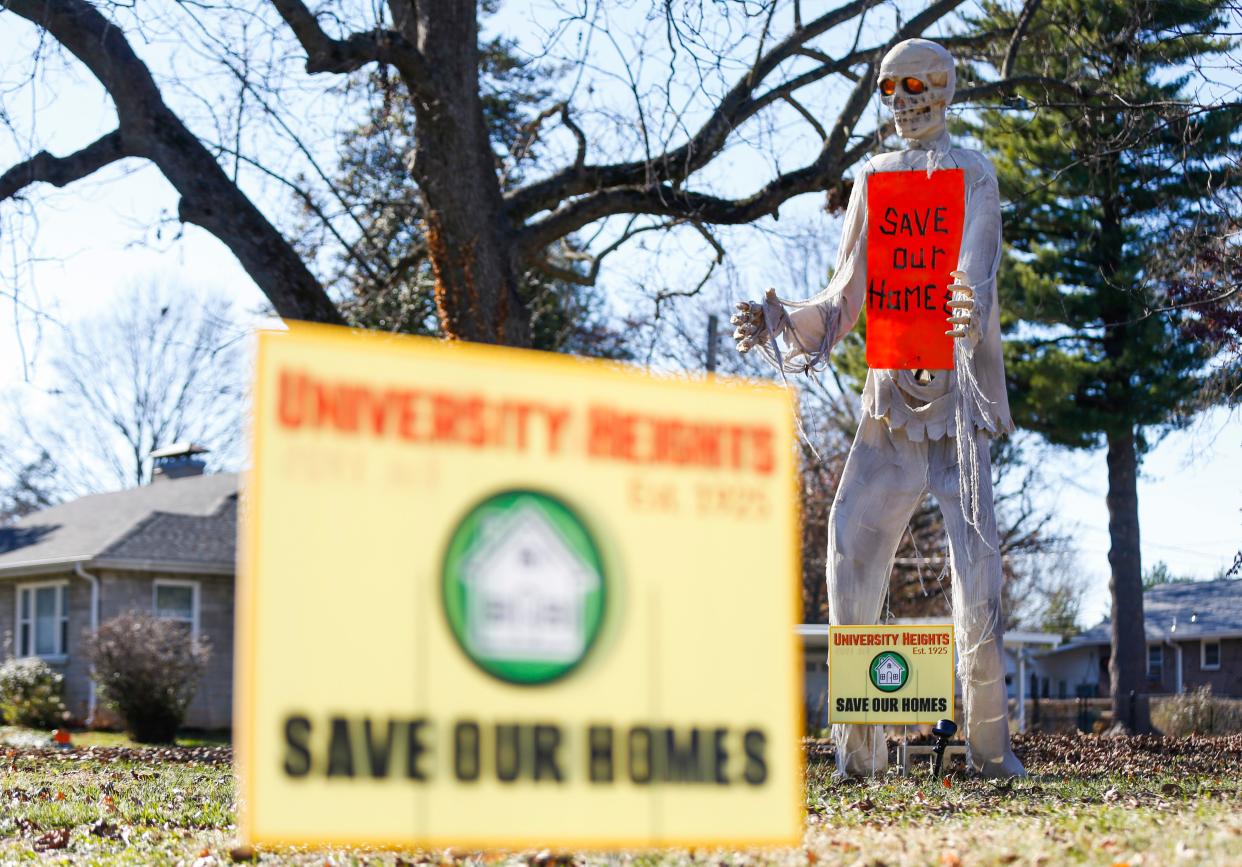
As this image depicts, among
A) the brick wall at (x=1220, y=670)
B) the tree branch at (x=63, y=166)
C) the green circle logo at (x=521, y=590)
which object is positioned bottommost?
the brick wall at (x=1220, y=670)

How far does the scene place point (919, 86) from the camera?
847 cm

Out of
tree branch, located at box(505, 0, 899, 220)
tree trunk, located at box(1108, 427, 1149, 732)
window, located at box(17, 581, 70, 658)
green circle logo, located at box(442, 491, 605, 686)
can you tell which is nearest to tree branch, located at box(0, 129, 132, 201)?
tree branch, located at box(505, 0, 899, 220)

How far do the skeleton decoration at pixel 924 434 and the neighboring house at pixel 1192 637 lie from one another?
96.6ft

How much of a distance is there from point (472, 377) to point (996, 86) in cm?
1061

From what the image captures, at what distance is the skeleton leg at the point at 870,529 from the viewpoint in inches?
335

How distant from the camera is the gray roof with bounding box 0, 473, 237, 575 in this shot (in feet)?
90.4

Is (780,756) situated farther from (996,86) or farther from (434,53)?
(996,86)

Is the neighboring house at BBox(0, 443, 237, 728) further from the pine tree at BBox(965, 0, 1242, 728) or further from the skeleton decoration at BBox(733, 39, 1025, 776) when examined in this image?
the skeleton decoration at BBox(733, 39, 1025, 776)

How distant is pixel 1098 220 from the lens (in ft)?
70.4

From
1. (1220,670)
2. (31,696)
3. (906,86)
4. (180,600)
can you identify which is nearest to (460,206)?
(906,86)

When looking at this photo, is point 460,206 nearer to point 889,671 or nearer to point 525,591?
point 889,671

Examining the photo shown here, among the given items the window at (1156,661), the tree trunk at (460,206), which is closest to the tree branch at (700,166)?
the tree trunk at (460,206)

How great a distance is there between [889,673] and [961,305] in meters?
2.17

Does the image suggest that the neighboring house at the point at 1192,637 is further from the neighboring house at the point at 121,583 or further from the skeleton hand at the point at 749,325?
the skeleton hand at the point at 749,325
